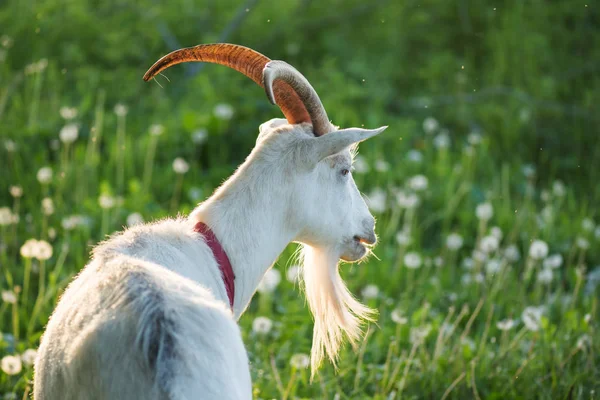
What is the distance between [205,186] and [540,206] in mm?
2581

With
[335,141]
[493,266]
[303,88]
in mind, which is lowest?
[493,266]

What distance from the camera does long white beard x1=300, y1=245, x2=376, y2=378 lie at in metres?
3.42

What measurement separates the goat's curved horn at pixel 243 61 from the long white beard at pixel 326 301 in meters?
0.55

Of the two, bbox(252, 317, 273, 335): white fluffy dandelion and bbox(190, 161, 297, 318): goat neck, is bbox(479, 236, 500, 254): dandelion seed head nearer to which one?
bbox(252, 317, 273, 335): white fluffy dandelion

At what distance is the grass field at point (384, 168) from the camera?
4.29m

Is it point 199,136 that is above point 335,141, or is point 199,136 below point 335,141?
below

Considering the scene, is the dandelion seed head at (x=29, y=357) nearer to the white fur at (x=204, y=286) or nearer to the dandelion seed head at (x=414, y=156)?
the white fur at (x=204, y=286)

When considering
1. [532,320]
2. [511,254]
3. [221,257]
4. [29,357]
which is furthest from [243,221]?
[511,254]

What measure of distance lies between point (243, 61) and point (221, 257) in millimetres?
728

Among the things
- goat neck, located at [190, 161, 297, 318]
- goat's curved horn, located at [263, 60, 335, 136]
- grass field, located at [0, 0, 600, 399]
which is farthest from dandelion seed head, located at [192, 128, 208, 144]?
goat neck, located at [190, 161, 297, 318]

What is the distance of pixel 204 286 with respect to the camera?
2.84 metres

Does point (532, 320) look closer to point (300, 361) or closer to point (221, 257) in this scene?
point (300, 361)

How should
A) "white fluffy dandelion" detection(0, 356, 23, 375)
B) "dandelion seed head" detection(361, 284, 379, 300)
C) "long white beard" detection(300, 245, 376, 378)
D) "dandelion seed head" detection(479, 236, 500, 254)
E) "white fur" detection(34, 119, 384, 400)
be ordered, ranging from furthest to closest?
1. "dandelion seed head" detection(479, 236, 500, 254)
2. "dandelion seed head" detection(361, 284, 379, 300)
3. "white fluffy dandelion" detection(0, 356, 23, 375)
4. "long white beard" detection(300, 245, 376, 378)
5. "white fur" detection(34, 119, 384, 400)

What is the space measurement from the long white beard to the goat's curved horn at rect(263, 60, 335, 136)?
49 cm
